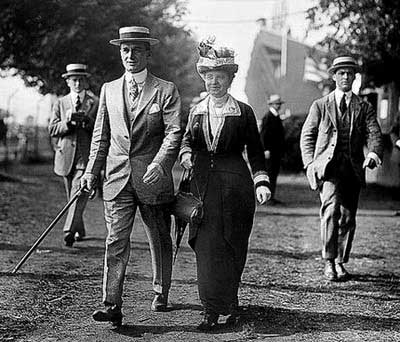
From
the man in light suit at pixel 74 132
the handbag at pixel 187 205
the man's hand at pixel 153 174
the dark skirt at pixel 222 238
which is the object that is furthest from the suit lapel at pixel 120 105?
the man in light suit at pixel 74 132

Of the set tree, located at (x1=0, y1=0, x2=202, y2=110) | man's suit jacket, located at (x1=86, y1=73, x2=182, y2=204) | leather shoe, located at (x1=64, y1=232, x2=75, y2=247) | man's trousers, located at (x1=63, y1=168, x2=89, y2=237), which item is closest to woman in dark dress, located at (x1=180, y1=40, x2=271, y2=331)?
man's suit jacket, located at (x1=86, y1=73, x2=182, y2=204)

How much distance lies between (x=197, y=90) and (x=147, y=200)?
169 ft

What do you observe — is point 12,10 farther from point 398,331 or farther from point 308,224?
point 398,331

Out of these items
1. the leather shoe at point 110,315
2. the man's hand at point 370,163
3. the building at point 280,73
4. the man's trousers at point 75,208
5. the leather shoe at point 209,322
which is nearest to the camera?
the leather shoe at point 110,315

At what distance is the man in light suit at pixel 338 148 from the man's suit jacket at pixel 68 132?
10.4 feet

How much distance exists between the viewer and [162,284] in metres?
6.97

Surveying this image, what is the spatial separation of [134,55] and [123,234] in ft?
4.48

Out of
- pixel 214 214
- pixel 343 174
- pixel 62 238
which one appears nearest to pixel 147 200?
pixel 214 214

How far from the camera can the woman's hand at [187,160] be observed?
665 centimetres

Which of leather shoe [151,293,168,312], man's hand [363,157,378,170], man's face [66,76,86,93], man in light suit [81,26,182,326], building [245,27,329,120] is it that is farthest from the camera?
building [245,27,329,120]

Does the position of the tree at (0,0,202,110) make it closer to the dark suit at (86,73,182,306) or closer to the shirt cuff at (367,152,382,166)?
the shirt cuff at (367,152,382,166)

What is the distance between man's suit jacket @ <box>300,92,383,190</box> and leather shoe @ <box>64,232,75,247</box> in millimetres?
3271

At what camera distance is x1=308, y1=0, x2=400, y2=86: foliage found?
663 inches

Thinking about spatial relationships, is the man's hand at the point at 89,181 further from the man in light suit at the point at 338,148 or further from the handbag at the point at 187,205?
the man in light suit at the point at 338,148
